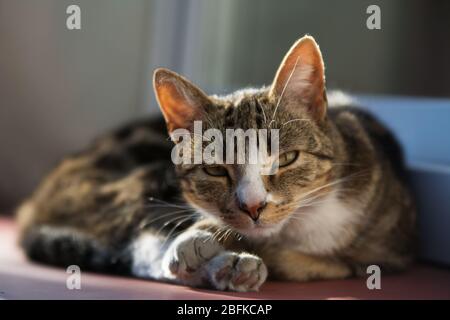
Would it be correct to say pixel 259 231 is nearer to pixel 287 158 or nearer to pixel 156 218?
pixel 287 158

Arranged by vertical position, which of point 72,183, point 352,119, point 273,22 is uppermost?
point 273,22

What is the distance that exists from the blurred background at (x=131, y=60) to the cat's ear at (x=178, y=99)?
32.8 inches

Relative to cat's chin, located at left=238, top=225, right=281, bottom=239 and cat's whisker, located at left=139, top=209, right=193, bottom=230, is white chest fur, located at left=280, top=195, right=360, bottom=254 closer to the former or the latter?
cat's chin, located at left=238, top=225, right=281, bottom=239

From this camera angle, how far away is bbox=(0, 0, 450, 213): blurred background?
7.80ft

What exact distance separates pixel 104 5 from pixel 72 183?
2.41 feet

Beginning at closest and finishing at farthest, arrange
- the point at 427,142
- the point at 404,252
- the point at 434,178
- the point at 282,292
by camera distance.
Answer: the point at 282,292 → the point at 404,252 → the point at 434,178 → the point at 427,142

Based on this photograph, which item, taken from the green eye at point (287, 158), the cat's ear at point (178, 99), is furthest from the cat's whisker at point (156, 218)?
the green eye at point (287, 158)

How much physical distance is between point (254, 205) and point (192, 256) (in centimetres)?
20

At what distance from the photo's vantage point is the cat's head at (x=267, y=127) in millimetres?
1381

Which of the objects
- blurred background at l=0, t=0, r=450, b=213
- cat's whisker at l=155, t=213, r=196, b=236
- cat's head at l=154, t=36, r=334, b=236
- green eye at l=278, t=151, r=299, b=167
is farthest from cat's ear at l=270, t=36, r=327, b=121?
blurred background at l=0, t=0, r=450, b=213

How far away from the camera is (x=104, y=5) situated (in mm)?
2365

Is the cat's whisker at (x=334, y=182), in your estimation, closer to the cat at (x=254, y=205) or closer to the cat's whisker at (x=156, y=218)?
the cat at (x=254, y=205)
